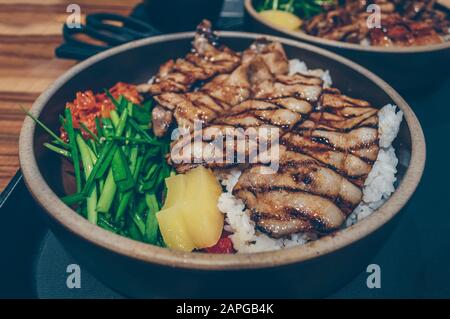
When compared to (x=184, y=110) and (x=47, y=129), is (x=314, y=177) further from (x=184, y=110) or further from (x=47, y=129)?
(x=47, y=129)

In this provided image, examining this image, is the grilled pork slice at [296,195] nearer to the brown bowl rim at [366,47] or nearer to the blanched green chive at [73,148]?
the blanched green chive at [73,148]

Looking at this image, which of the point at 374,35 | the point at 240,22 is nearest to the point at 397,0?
the point at 374,35

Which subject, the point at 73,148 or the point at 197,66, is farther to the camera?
the point at 197,66

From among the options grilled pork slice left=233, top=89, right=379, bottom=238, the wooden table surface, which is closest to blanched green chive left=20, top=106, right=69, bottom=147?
the wooden table surface

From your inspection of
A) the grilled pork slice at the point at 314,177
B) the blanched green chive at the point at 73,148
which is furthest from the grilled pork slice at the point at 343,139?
the blanched green chive at the point at 73,148

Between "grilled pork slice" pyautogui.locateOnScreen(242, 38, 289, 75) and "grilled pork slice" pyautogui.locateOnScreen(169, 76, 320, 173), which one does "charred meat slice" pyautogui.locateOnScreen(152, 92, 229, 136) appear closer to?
"grilled pork slice" pyautogui.locateOnScreen(169, 76, 320, 173)

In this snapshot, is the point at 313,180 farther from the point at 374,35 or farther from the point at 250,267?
the point at 374,35

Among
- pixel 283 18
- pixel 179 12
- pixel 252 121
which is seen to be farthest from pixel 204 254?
pixel 283 18
